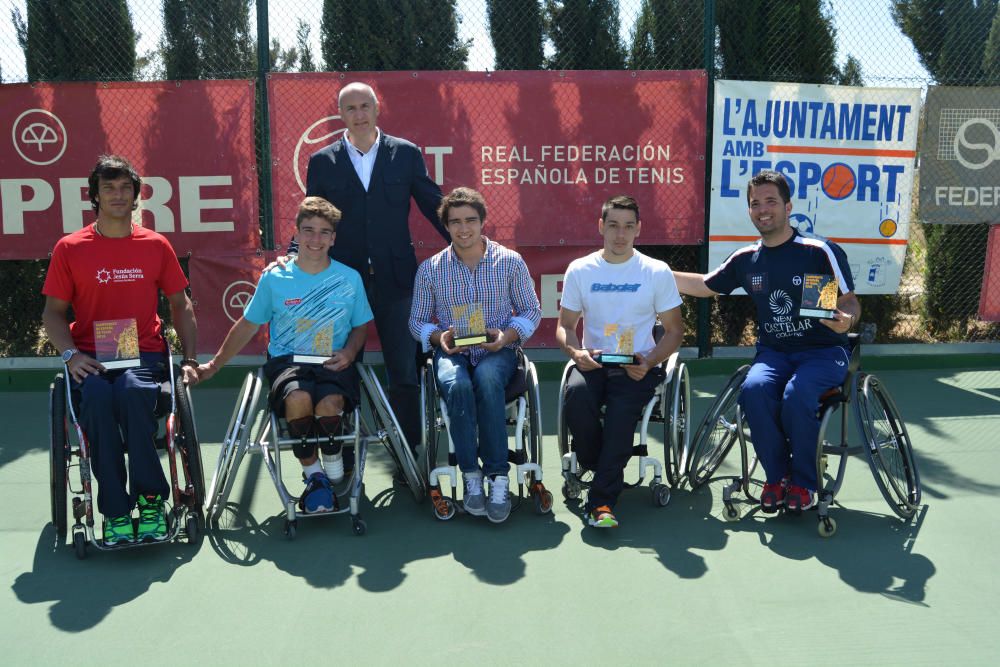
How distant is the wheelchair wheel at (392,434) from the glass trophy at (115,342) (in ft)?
2.74

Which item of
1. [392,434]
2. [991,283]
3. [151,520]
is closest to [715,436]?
[392,434]

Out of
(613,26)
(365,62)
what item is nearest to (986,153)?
(613,26)

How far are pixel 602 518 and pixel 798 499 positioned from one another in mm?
725

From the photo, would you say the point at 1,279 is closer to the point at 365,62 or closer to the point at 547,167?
the point at 365,62

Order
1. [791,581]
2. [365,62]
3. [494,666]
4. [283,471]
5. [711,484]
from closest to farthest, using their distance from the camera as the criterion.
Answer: [494,666]
[791,581]
[711,484]
[283,471]
[365,62]

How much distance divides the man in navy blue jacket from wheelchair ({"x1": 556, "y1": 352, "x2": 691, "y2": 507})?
0.80 m

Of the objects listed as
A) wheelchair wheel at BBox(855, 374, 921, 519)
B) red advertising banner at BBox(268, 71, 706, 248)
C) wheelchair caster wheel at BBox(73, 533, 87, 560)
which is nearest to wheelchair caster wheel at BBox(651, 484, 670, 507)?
wheelchair wheel at BBox(855, 374, 921, 519)

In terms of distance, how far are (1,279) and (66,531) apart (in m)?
3.66

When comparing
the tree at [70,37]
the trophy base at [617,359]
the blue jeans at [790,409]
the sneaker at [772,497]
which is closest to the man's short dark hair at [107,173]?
the trophy base at [617,359]

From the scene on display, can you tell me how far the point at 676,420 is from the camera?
11.5 ft

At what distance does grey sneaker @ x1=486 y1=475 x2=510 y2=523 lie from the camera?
131 inches

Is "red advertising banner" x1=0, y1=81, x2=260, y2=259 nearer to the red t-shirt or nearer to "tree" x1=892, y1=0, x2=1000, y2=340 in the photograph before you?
the red t-shirt

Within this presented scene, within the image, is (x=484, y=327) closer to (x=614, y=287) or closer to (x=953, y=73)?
(x=614, y=287)

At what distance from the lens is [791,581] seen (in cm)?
282
